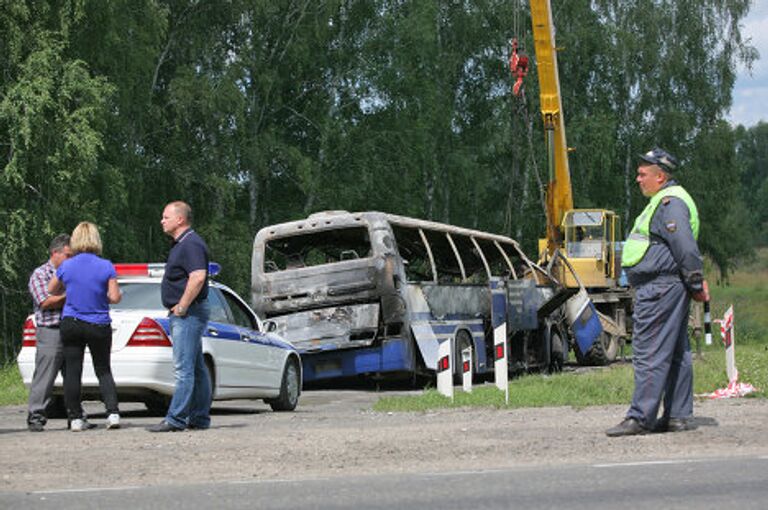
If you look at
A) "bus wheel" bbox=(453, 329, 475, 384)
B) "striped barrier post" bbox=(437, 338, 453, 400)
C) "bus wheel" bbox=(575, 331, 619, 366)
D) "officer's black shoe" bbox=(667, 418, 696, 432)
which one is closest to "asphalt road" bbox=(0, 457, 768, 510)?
"officer's black shoe" bbox=(667, 418, 696, 432)

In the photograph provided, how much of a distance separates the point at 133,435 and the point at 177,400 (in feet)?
1.72

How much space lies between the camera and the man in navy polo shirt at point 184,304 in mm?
12789

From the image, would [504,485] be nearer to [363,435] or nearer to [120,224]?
[363,435]

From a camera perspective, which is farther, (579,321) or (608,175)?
(608,175)

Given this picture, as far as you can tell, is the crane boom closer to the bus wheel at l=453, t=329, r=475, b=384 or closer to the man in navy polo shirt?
the bus wheel at l=453, t=329, r=475, b=384

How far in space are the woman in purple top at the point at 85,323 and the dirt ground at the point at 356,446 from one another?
266 millimetres

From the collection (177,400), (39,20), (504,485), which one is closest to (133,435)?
(177,400)

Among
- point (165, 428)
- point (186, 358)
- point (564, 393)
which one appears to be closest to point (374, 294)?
point (564, 393)

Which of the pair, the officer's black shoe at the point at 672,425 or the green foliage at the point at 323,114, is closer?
the officer's black shoe at the point at 672,425

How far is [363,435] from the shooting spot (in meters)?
11.8

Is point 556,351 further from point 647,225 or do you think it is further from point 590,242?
point 647,225

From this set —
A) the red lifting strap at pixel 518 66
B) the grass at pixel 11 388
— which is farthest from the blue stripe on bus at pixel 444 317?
the red lifting strap at pixel 518 66

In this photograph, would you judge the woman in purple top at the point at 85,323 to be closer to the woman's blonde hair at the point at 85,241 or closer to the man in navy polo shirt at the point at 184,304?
the woman's blonde hair at the point at 85,241

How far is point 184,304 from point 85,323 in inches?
45.0
